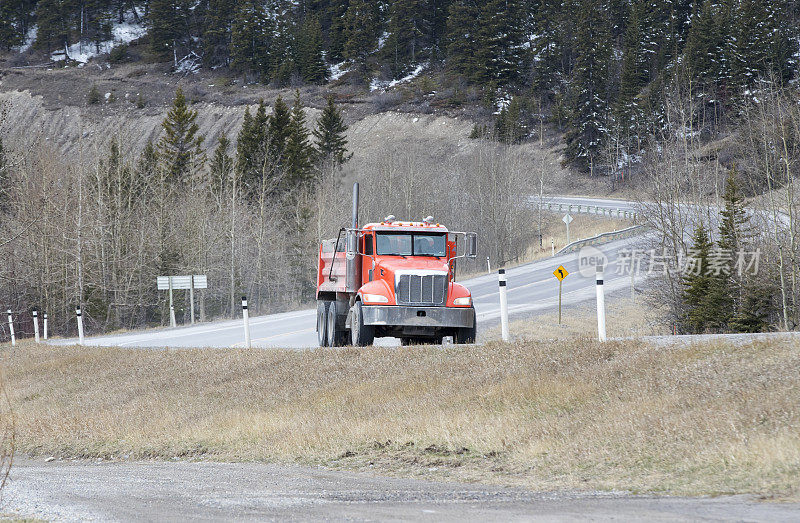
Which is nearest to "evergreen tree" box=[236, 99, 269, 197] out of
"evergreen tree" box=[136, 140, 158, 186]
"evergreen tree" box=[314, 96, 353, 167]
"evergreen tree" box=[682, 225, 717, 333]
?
"evergreen tree" box=[136, 140, 158, 186]

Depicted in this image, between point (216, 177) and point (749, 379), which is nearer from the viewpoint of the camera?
point (749, 379)

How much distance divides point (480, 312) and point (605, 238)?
2518 cm

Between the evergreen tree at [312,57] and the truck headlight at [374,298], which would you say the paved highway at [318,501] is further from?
the evergreen tree at [312,57]

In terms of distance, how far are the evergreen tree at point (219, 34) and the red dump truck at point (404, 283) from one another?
12938 centimetres


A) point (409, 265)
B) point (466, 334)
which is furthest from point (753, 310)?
point (409, 265)

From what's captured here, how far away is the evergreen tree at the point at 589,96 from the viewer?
93375 mm

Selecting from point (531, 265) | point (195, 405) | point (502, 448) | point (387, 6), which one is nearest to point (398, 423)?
point (502, 448)

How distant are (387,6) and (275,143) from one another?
74981mm

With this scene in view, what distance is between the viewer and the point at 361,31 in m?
129

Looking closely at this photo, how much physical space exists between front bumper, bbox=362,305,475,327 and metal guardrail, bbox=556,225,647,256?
41627mm

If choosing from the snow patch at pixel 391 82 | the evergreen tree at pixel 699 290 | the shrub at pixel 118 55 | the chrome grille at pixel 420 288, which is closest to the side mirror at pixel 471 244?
the chrome grille at pixel 420 288

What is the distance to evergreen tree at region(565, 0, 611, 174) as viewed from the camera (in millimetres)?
93375

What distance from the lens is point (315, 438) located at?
11.4 metres

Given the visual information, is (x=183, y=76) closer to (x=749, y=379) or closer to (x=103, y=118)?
(x=103, y=118)
